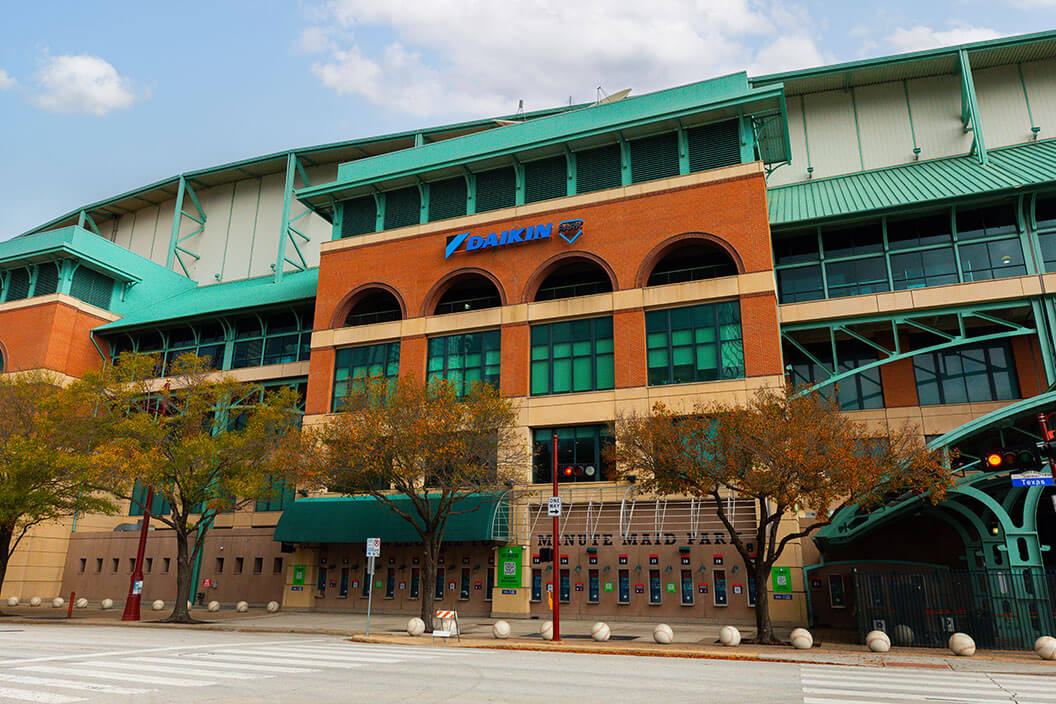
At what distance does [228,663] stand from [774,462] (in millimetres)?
15472

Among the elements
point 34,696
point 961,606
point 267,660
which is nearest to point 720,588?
point 961,606

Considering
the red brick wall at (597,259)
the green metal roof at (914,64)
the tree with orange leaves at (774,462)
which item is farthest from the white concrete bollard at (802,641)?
the green metal roof at (914,64)

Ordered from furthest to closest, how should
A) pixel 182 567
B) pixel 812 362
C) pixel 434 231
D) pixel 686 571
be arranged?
pixel 434 231 → pixel 812 362 → pixel 182 567 → pixel 686 571

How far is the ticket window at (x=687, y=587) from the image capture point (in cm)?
2975

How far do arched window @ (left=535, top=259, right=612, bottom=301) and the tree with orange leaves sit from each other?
12.4 metres

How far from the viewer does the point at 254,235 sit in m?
58.1

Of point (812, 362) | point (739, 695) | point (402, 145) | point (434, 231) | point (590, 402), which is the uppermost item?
point (402, 145)

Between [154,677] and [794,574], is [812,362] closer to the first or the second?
[794,574]

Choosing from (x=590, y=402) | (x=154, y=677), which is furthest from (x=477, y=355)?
(x=154, y=677)

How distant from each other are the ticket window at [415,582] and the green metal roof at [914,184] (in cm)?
2294

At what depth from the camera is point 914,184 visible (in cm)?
3456

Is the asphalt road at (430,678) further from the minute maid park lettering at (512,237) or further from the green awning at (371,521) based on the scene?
the minute maid park lettering at (512,237)

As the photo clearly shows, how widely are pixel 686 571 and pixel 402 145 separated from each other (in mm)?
35501

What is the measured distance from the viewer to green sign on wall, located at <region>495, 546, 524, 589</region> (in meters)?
32.1
